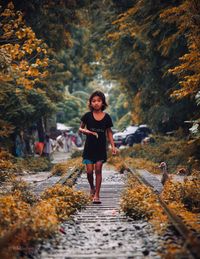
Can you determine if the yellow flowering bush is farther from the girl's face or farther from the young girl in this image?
the girl's face

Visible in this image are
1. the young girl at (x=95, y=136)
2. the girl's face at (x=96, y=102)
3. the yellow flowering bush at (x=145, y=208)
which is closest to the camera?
the yellow flowering bush at (x=145, y=208)

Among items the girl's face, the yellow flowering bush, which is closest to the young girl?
the girl's face

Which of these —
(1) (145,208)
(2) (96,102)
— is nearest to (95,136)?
(2) (96,102)

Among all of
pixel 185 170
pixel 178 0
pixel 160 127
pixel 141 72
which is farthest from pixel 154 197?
pixel 160 127

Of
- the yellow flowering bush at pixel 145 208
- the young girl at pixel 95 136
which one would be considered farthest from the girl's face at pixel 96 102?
the yellow flowering bush at pixel 145 208

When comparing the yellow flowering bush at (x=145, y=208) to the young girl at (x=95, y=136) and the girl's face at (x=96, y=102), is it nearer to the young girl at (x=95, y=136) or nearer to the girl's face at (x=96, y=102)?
the young girl at (x=95, y=136)

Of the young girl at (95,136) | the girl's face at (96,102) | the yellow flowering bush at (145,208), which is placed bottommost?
the yellow flowering bush at (145,208)

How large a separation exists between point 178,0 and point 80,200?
9.36 m

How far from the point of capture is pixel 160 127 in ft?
95.3

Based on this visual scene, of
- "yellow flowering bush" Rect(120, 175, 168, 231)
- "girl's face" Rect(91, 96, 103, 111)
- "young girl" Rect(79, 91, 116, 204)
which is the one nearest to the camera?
"yellow flowering bush" Rect(120, 175, 168, 231)

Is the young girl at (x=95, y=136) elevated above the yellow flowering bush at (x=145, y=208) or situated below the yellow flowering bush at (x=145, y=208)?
above

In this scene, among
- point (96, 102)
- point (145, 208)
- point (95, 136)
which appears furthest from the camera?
point (95, 136)

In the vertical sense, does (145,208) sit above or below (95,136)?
below

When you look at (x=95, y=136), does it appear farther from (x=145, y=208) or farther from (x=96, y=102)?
(x=145, y=208)
